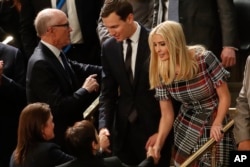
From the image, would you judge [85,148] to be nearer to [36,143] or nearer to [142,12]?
[36,143]

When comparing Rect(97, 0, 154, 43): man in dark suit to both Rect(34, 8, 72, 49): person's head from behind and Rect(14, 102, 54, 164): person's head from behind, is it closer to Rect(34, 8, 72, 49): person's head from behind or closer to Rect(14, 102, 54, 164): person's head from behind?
Rect(34, 8, 72, 49): person's head from behind

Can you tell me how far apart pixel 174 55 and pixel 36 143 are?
1.08 m

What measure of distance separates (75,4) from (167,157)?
182cm

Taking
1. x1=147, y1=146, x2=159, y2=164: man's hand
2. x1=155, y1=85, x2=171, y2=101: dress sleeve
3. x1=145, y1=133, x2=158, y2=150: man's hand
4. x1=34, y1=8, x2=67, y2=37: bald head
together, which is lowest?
x1=147, y1=146, x2=159, y2=164: man's hand

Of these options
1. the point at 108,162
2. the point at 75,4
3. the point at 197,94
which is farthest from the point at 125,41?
the point at 75,4

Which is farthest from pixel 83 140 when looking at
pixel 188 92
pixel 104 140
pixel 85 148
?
pixel 188 92

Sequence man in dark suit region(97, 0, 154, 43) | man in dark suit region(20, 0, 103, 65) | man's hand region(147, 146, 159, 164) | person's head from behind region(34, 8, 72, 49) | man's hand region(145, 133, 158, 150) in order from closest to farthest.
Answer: man's hand region(147, 146, 159, 164), man's hand region(145, 133, 158, 150), person's head from behind region(34, 8, 72, 49), man in dark suit region(97, 0, 154, 43), man in dark suit region(20, 0, 103, 65)

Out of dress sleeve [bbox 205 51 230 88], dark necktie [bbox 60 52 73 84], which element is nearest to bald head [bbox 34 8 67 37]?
dark necktie [bbox 60 52 73 84]

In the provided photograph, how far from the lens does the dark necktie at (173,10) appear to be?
4770 millimetres

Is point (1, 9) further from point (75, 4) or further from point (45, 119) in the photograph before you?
point (45, 119)

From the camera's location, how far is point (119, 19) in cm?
403

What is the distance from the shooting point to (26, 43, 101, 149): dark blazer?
14.5 feet

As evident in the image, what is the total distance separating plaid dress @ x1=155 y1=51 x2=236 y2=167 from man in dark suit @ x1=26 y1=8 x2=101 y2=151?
2.65ft

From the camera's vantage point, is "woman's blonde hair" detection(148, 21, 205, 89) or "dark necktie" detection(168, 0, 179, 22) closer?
"woman's blonde hair" detection(148, 21, 205, 89)
